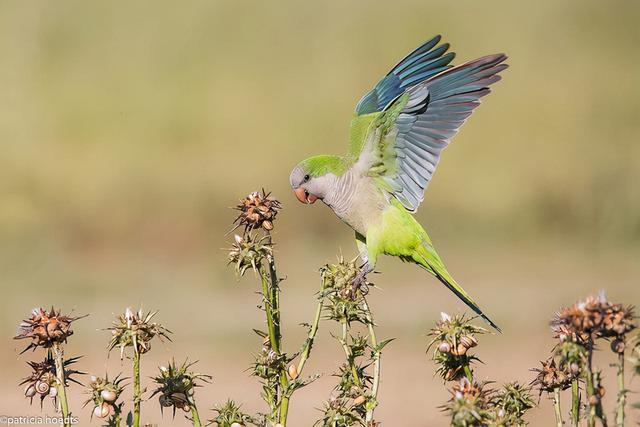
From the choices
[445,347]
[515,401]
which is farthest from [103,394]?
[515,401]

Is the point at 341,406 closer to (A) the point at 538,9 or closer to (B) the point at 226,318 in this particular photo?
(B) the point at 226,318

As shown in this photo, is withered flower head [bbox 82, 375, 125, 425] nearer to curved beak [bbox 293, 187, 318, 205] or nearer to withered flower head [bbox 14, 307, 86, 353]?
withered flower head [bbox 14, 307, 86, 353]

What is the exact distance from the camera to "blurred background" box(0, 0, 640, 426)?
22.6 feet

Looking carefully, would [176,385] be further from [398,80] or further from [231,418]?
[398,80]

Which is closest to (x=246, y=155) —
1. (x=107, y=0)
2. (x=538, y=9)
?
(x=107, y=0)

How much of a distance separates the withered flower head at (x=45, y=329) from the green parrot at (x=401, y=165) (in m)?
1.55

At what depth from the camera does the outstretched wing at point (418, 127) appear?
3143 mm

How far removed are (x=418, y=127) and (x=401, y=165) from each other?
171 mm

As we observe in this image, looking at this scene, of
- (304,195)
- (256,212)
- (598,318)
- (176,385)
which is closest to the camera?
(598,318)

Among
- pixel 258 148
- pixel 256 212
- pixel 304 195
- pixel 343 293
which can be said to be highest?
pixel 258 148

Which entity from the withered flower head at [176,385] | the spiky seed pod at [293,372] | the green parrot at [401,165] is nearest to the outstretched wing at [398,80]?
the green parrot at [401,165]

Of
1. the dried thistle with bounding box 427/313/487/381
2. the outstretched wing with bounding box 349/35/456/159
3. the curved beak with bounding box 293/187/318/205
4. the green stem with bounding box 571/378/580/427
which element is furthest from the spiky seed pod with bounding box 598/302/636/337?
the curved beak with bounding box 293/187/318/205

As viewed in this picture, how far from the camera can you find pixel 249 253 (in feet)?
6.73

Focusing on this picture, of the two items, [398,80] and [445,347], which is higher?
[398,80]
